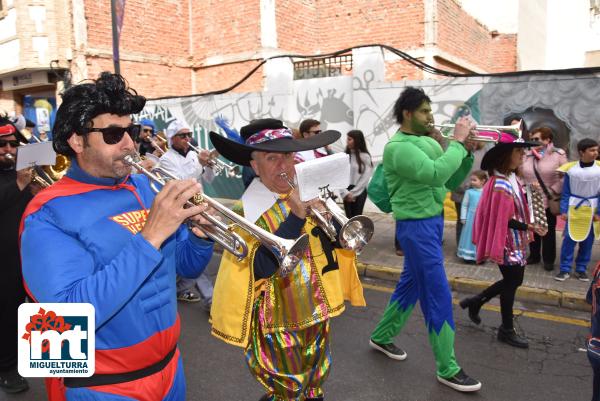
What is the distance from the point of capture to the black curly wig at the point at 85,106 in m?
1.81

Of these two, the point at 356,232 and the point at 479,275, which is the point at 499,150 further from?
the point at 479,275

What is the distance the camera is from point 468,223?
22.2 ft

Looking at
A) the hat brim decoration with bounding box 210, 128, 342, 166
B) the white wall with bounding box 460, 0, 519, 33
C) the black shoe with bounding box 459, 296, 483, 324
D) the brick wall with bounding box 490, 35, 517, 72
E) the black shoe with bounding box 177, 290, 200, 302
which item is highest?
the white wall with bounding box 460, 0, 519, 33

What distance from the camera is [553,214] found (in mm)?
6633

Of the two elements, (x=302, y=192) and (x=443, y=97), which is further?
(x=443, y=97)

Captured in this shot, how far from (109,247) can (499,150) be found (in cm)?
342

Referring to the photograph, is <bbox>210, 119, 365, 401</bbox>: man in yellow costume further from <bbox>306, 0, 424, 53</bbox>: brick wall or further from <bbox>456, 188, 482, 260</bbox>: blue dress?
<bbox>306, 0, 424, 53</bbox>: brick wall

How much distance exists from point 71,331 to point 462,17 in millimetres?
15133

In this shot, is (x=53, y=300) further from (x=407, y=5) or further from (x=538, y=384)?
(x=407, y=5)

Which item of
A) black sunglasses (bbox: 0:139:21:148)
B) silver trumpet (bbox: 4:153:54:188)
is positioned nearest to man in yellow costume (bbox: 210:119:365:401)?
silver trumpet (bbox: 4:153:54:188)

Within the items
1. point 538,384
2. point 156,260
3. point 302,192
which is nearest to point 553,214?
point 538,384

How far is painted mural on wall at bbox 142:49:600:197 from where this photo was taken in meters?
7.80

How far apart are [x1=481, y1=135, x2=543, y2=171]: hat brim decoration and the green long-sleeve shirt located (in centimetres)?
33

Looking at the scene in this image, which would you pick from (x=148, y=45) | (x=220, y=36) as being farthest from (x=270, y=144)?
(x=148, y=45)
